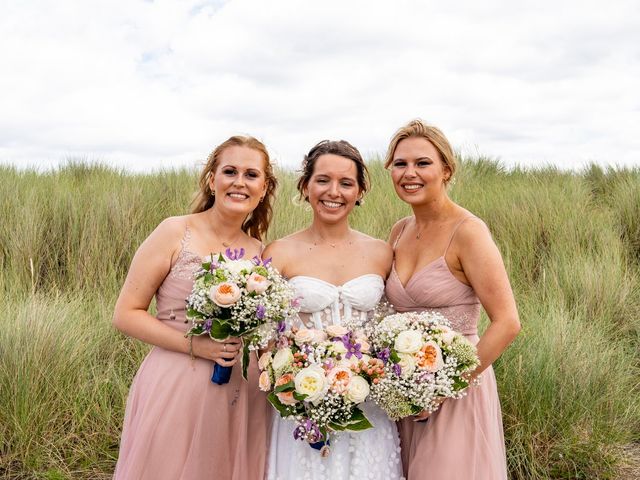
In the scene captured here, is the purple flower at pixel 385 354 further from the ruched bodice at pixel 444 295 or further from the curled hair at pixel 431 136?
the curled hair at pixel 431 136

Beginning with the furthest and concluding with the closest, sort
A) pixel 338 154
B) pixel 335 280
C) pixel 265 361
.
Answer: pixel 338 154 → pixel 335 280 → pixel 265 361

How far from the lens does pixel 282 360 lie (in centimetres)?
295

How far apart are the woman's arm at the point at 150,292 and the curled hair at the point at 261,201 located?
408 mm

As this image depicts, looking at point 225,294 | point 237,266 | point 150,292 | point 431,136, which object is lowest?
point 150,292

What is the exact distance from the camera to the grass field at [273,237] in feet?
15.6

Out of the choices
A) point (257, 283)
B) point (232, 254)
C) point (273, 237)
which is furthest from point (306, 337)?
point (273, 237)

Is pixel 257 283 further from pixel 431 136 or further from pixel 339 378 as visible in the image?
pixel 431 136

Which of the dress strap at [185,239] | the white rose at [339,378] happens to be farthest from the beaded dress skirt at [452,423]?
the dress strap at [185,239]

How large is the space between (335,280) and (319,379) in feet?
2.95

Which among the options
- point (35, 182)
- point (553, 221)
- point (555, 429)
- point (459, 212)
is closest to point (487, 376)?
point (459, 212)

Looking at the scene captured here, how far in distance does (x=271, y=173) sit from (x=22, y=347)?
2810mm

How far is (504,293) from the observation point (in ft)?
10.5

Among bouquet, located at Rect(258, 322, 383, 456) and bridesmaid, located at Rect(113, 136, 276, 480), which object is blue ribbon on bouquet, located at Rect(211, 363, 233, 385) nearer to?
bridesmaid, located at Rect(113, 136, 276, 480)

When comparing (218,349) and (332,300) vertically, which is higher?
(332,300)
